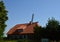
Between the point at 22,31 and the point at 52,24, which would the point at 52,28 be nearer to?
the point at 52,24

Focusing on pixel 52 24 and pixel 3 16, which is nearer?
pixel 52 24

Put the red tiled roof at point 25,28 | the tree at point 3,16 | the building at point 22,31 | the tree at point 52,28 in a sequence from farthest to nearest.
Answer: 1. the red tiled roof at point 25,28
2. the building at point 22,31
3. the tree at point 3,16
4. the tree at point 52,28

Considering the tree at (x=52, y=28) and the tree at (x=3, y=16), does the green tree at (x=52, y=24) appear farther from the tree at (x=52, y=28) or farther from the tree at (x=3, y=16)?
the tree at (x=3, y=16)

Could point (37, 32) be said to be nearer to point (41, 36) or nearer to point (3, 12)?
point (41, 36)

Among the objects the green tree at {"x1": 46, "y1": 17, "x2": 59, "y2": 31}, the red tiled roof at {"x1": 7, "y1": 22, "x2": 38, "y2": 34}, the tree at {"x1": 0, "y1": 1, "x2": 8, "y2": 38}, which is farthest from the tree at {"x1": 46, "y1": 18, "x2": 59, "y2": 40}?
the red tiled roof at {"x1": 7, "y1": 22, "x2": 38, "y2": 34}

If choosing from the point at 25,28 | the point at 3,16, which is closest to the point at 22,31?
the point at 25,28

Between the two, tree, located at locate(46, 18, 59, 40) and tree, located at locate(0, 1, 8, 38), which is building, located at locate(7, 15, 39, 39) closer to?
tree, located at locate(0, 1, 8, 38)

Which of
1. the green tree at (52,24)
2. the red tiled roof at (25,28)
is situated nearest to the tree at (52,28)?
the green tree at (52,24)

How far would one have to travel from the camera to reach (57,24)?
4894 cm

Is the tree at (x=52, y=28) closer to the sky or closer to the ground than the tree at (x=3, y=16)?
closer to the ground

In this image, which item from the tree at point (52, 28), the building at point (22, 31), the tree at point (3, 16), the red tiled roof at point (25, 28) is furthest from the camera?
the red tiled roof at point (25, 28)

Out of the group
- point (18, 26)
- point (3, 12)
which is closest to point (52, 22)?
point (3, 12)

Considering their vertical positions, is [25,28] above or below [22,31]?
above

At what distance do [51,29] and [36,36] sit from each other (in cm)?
360
